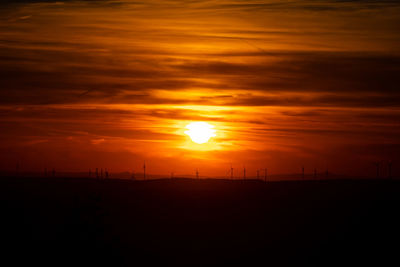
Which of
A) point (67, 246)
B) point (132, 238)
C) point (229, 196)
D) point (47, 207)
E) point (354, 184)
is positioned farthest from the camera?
point (354, 184)

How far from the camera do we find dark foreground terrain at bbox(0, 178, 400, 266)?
47.0 m

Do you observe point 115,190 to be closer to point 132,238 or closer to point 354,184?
point 132,238

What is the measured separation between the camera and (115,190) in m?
121

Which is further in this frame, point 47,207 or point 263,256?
point 47,207

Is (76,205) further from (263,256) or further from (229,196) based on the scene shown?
(229,196)

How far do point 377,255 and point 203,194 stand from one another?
149ft

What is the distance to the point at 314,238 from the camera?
83.0 metres

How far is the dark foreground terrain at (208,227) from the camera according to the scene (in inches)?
1850

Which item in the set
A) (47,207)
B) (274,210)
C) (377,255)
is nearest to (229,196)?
(274,210)

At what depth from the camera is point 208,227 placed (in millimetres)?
90875

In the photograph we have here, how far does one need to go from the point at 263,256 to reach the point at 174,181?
6665 cm

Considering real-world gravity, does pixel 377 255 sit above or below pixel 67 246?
Result: below

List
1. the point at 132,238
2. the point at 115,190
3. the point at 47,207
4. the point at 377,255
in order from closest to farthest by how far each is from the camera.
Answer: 1. the point at 377,255
2. the point at 132,238
3. the point at 47,207
4. the point at 115,190

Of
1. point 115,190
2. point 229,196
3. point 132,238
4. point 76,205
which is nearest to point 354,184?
point 229,196
